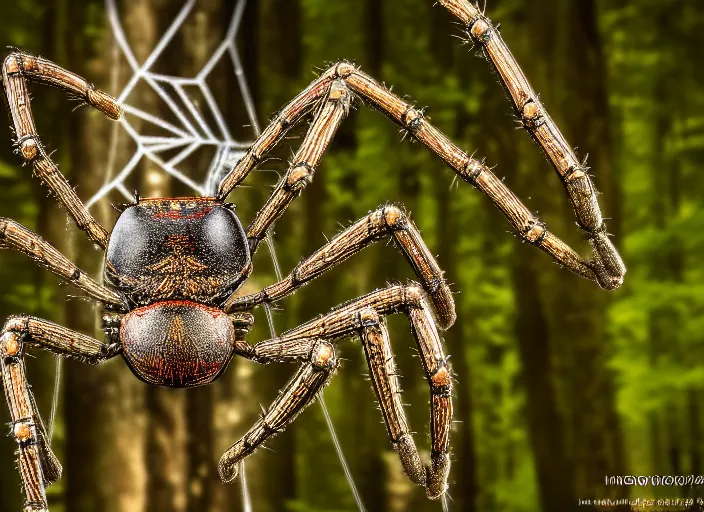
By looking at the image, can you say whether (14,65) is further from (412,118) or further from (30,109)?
(412,118)

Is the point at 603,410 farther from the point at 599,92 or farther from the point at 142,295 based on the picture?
the point at 142,295

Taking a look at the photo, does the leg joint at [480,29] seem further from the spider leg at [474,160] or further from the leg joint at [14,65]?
the leg joint at [14,65]

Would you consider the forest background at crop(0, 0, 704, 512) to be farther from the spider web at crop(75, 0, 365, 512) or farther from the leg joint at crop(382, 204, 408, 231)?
the leg joint at crop(382, 204, 408, 231)

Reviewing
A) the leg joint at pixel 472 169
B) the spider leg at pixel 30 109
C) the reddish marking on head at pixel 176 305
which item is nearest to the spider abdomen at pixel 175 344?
the reddish marking on head at pixel 176 305

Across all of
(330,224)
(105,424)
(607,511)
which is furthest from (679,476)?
(105,424)

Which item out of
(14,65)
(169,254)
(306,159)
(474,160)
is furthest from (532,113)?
(14,65)

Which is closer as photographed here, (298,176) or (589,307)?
(298,176)
